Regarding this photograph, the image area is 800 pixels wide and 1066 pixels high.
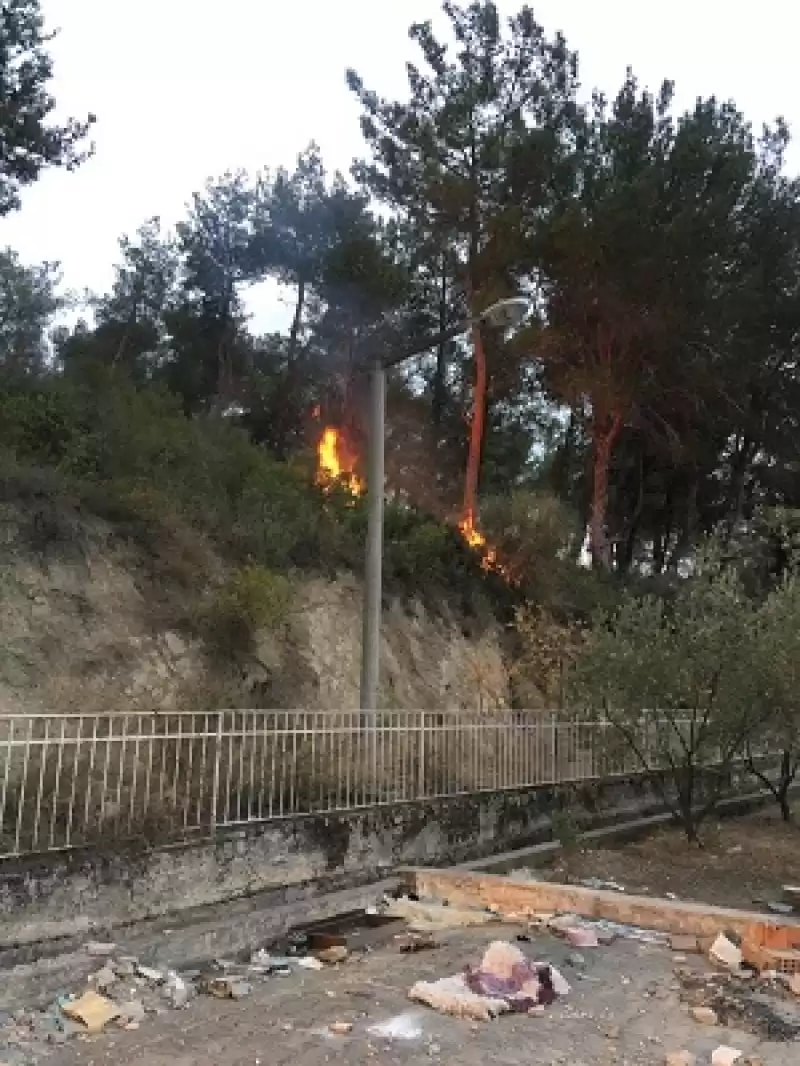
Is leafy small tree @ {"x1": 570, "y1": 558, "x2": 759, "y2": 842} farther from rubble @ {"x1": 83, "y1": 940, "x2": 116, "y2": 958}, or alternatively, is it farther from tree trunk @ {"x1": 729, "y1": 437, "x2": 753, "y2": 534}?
tree trunk @ {"x1": 729, "y1": 437, "x2": 753, "y2": 534}

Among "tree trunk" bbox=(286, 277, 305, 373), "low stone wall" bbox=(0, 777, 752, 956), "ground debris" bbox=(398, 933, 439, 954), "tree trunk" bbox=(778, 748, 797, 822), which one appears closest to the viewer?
"low stone wall" bbox=(0, 777, 752, 956)

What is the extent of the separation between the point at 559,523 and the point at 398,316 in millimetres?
7863

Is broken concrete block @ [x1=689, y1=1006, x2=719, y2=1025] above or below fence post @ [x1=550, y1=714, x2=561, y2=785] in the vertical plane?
below

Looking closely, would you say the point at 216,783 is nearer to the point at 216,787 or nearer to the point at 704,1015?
the point at 216,787

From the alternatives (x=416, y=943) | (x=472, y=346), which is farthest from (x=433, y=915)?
(x=472, y=346)

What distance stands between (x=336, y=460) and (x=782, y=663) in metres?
15.0

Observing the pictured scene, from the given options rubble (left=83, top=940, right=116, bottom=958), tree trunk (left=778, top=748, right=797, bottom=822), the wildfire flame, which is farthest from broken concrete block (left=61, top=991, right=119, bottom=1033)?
the wildfire flame

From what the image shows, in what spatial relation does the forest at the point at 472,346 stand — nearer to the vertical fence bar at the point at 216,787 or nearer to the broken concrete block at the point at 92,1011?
the vertical fence bar at the point at 216,787

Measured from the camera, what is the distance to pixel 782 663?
36.4ft

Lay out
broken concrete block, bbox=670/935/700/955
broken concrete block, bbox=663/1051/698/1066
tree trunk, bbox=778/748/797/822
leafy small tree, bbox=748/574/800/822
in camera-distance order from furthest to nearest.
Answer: tree trunk, bbox=778/748/797/822 < leafy small tree, bbox=748/574/800/822 < broken concrete block, bbox=670/935/700/955 < broken concrete block, bbox=663/1051/698/1066

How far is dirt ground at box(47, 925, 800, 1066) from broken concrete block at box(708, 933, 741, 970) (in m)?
0.55

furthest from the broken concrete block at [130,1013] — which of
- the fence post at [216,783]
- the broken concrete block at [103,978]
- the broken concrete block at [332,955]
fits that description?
the fence post at [216,783]

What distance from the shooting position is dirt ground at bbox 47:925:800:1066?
16.8 ft

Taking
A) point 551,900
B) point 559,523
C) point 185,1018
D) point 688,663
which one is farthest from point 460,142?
point 185,1018
